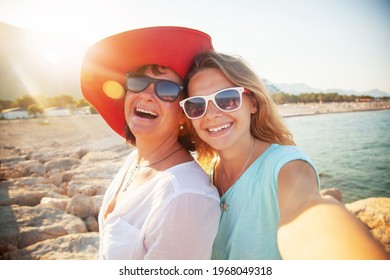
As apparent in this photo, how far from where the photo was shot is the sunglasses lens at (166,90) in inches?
63.7

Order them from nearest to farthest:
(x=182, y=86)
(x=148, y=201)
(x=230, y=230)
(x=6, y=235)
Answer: (x=148, y=201) → (x=230, y=230) → (x=182, y=86) → (x=6, y=235)

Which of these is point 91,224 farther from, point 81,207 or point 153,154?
point 153,154

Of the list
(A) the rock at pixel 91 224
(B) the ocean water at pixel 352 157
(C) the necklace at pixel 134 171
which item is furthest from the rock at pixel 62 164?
(B) the ocean water at pixel 352 157

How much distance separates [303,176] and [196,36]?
3.34 ft

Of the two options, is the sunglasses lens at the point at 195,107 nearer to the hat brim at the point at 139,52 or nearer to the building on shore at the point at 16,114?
the hat brim at the point at 139,52

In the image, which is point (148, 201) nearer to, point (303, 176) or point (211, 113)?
point (211, 113)

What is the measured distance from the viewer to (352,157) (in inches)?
634

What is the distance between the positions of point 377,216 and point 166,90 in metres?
3.79

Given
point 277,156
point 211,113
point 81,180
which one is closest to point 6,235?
point 81,180

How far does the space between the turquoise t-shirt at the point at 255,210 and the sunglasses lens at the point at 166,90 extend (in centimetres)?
63

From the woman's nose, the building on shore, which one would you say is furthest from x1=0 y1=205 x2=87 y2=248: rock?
the building on shore

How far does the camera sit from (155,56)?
1.62 metres

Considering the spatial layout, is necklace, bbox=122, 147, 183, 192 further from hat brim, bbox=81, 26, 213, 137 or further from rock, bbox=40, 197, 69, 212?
rock, bbox=40, 197, 69, 212

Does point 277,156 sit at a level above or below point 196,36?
below
